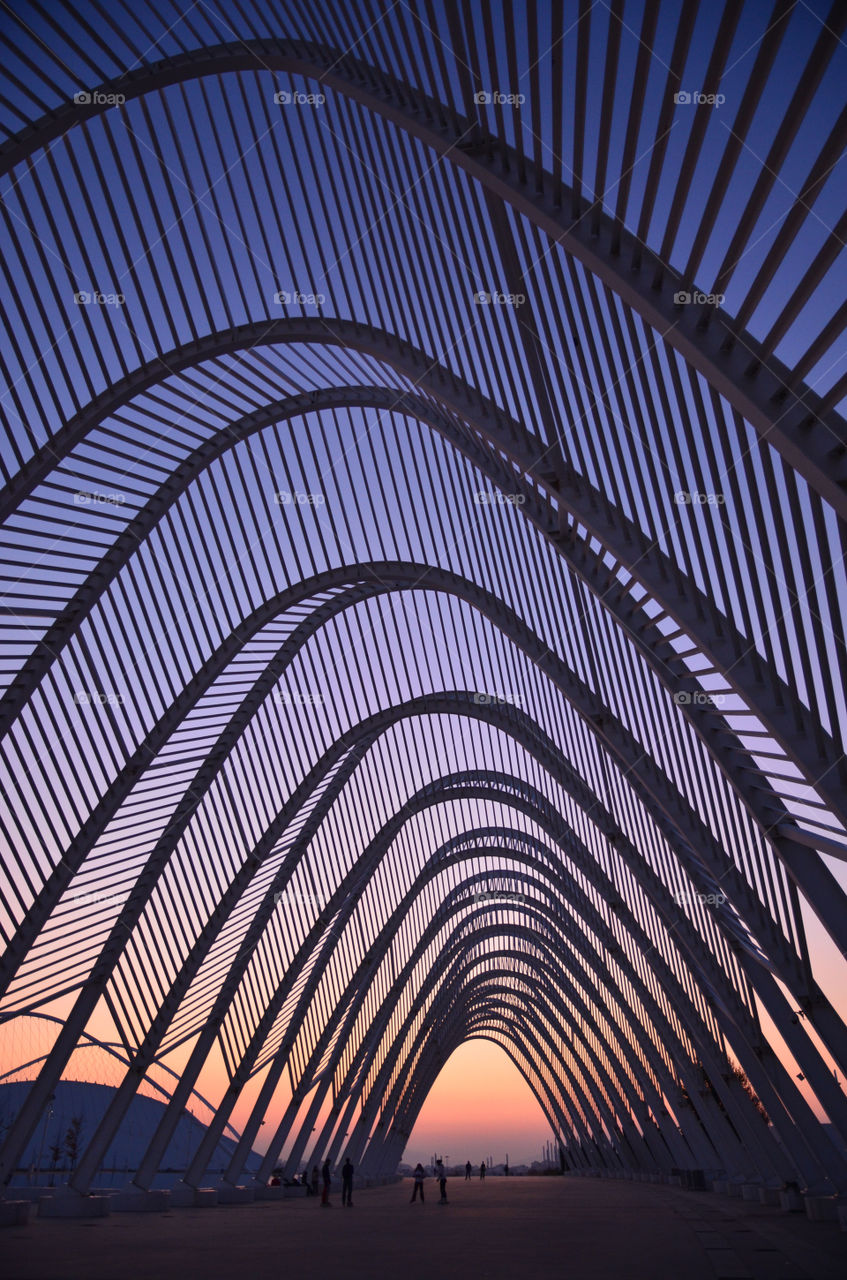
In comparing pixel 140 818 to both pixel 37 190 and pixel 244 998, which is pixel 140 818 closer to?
pixel 244 998

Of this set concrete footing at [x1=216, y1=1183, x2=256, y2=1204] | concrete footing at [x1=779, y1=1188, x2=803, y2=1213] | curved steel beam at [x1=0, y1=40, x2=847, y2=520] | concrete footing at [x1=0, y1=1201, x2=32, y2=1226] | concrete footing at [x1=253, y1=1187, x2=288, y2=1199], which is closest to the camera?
curved steel beam at [x1=0, y1=40, x2=847, y2=520]

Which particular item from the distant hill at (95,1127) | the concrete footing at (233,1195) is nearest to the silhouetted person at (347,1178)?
the concrete footing at (233,1195)

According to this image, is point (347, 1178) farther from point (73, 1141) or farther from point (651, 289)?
point (651, 289)

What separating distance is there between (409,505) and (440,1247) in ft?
55.8

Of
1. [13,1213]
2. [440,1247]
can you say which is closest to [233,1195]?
[13,1213]

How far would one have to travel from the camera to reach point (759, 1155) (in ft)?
93.0

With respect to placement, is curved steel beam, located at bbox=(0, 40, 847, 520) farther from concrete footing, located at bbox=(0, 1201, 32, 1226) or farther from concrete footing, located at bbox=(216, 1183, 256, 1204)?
concrete footing, located at bbox=(216, 1183, 256, 1204)

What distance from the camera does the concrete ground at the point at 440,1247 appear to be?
11094 mm

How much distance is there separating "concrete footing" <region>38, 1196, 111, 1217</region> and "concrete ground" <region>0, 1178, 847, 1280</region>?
2.30ft

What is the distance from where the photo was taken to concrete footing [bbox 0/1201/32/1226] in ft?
61.9

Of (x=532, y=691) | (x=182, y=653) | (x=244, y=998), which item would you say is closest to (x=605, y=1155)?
(x=244, y=998)

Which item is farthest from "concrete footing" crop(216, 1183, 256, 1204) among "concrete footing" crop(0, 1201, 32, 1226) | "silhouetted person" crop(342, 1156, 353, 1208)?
"concrete footing" crop(0, 1201, 32, 1226)

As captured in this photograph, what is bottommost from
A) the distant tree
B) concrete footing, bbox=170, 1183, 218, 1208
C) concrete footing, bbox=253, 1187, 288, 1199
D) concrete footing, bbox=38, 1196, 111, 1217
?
concrete footing, bbox=38, 1196, 111, 1217

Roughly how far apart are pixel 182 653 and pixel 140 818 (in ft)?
15.0
